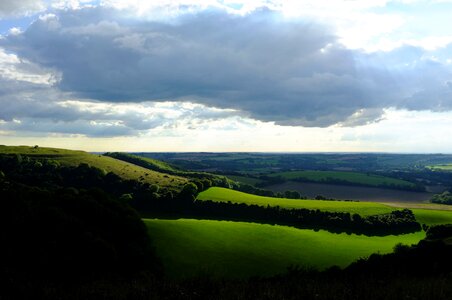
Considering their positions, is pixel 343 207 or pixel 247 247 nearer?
pixel 247 247

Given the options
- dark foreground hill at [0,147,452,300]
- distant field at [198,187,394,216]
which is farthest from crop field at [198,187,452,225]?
dark foreground hill at [0,147,452,300]

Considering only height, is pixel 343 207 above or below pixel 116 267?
below

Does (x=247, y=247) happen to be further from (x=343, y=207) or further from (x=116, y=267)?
(x=343, y=207)

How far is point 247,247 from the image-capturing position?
267ft

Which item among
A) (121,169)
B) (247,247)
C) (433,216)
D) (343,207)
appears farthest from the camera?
(121,169)

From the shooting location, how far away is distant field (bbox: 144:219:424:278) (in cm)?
7119

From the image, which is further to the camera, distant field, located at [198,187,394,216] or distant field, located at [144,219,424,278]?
distant field, located at [198,187,394,216]

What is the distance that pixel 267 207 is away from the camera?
12925cm

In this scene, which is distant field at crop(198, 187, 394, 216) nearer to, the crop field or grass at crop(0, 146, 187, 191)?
the crop field

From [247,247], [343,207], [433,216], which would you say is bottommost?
[433,216]

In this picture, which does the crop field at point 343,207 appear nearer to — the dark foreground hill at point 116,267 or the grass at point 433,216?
the grass at point 433,216

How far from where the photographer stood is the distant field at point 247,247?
71.2 m

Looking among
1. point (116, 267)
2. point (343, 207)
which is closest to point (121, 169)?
point (343, 207)

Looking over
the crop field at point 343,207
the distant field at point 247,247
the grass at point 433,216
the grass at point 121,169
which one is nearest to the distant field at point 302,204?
the crop field at point 343,207
